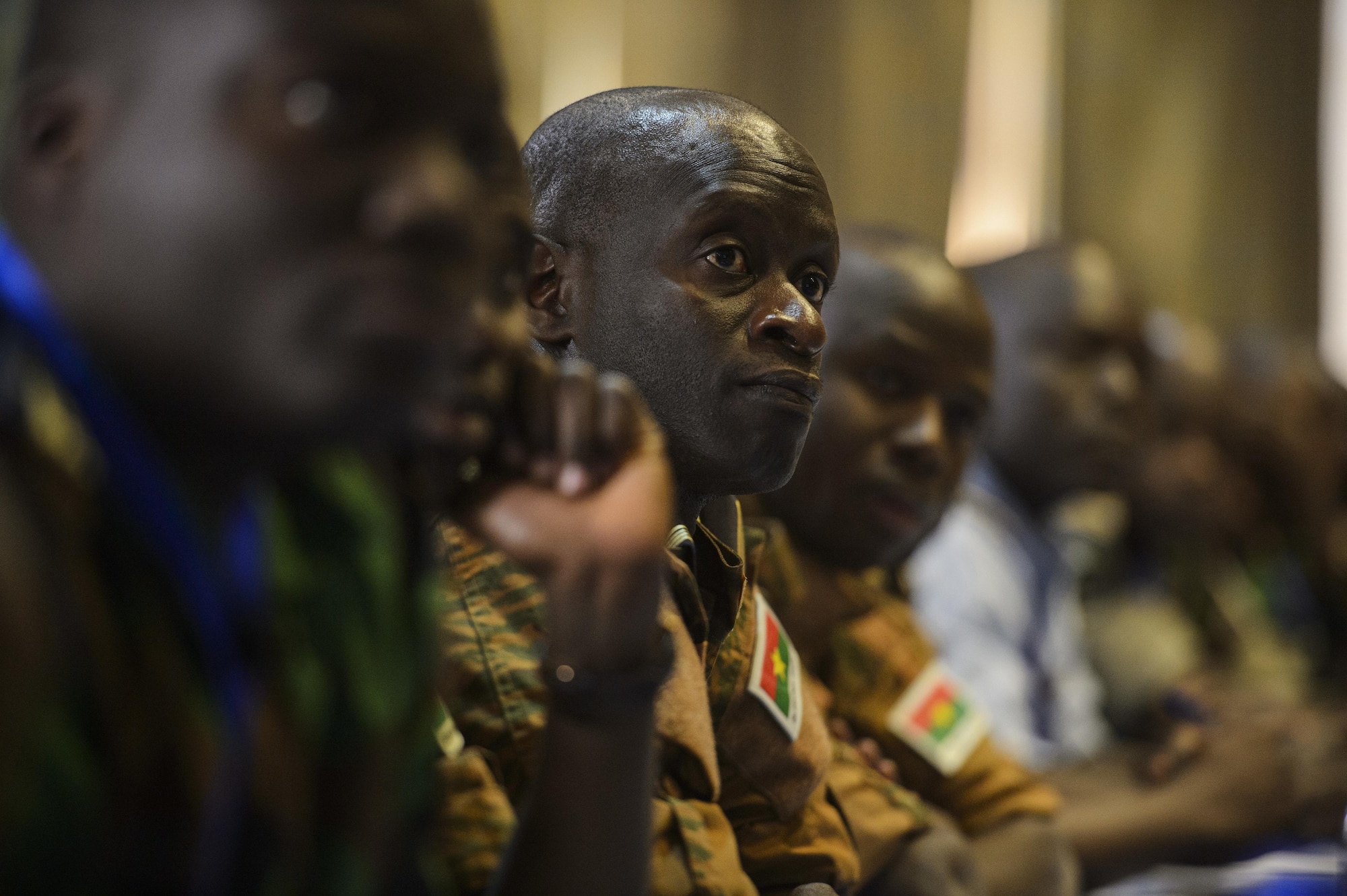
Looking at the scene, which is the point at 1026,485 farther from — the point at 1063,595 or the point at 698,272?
the point at 698,272

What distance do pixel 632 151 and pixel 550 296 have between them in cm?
12

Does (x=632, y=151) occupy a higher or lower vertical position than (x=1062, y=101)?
higher

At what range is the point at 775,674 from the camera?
1.10m

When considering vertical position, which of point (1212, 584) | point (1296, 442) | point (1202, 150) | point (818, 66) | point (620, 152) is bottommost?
point (1212, 584)

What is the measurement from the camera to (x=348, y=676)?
72 centimetres

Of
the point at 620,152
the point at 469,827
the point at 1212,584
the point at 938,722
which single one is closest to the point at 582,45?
the point at 1212,584

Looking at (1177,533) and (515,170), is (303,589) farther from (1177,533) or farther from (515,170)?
(1177,533)

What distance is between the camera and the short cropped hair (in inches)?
40.9

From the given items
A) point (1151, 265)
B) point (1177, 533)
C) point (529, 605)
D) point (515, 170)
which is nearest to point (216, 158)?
point (515, 170)

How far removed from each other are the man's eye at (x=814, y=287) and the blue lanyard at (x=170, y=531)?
532 millimetres

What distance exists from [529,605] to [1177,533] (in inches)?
91.0

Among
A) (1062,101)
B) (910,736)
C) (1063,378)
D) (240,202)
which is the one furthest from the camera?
(1062,101)

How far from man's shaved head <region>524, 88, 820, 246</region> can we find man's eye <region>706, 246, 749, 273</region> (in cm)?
5

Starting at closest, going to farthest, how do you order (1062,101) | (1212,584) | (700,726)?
(700,726)
(1212,584)
(1062,101)
